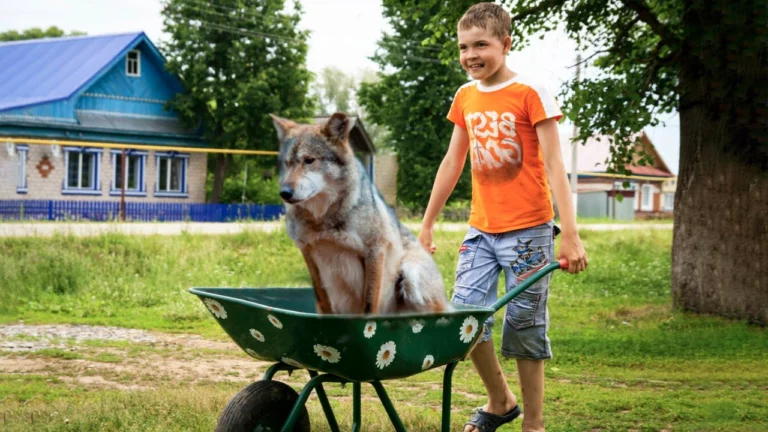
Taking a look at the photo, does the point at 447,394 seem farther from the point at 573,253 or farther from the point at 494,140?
the point at 494,140

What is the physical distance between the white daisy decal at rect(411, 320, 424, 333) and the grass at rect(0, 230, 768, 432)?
41cm

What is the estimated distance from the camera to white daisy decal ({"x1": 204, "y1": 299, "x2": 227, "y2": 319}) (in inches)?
121

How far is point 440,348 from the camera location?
9.95ft

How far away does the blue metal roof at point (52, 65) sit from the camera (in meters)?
21.2

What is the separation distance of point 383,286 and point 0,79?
22643mm

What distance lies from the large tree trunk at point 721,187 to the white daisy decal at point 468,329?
5.70 m

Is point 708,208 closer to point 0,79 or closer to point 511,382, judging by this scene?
point 511,382

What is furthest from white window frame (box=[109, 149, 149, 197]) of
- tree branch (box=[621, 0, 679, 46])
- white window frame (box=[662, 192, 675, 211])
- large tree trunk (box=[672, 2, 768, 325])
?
white window frame (box=[662, 192, 675, 211])

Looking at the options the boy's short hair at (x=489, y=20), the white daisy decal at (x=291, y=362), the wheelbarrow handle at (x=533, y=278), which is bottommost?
the white daisy decal at (x=291, y=362)

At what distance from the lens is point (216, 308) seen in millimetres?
3107

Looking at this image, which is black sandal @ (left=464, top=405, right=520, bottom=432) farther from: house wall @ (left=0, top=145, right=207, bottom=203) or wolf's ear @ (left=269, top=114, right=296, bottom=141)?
house wall @ (left=0, top=145, right=207, bottom=203)

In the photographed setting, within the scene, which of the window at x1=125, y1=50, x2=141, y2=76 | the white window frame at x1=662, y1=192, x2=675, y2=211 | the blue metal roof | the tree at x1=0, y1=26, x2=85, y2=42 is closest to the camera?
the blue metal roof

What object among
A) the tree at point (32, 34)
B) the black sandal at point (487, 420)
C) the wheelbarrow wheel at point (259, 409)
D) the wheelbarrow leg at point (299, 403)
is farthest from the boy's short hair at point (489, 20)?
the tree at point (32, 34)

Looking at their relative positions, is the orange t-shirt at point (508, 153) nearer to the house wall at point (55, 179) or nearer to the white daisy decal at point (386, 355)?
the white daisy decal at point (386, 355)
